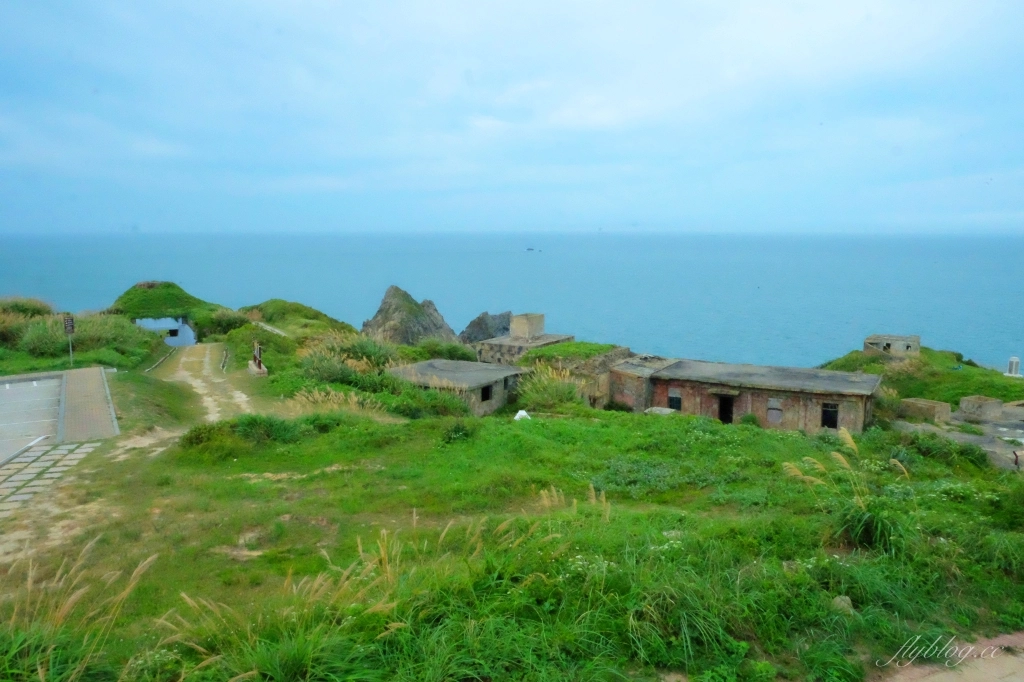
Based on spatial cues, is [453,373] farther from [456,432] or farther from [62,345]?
[62,345]

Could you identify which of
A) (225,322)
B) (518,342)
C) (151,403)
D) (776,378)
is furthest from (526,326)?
(151,403)

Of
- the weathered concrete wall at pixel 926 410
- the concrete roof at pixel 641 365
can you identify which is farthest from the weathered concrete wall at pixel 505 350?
the weathered concrete wall at pixel 926 410

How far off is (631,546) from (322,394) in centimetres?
1267

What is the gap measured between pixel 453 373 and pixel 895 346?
104 ft

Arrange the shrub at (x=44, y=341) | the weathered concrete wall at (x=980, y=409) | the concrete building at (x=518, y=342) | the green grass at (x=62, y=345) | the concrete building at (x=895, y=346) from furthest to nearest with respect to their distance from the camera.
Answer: the concrete building at (x=895, y=346) → the concrete building at (x=518, y=342) → the weathered concrete wall at (x=980, y=409) → the shrub at (x=44, y=341) → the green grass at (x=62, y=345)

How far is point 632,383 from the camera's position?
92.0ft

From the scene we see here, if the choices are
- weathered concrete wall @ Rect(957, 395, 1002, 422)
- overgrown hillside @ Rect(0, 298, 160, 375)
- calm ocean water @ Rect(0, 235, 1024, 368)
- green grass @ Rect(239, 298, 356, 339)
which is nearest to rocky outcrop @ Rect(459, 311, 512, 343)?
green grass @ Rect(239, 298, 356, 339)

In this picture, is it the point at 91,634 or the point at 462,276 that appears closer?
the point at 91,634

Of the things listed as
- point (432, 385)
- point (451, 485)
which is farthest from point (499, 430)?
point (432, 385)

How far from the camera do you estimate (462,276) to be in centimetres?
16275

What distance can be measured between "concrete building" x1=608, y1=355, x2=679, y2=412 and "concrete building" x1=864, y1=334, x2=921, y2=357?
20.8m

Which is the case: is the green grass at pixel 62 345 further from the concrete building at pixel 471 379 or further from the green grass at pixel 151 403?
the concrete building at pixel 471 379

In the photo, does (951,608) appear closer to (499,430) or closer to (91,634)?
(91,634)

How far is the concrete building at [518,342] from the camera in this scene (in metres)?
33.8
